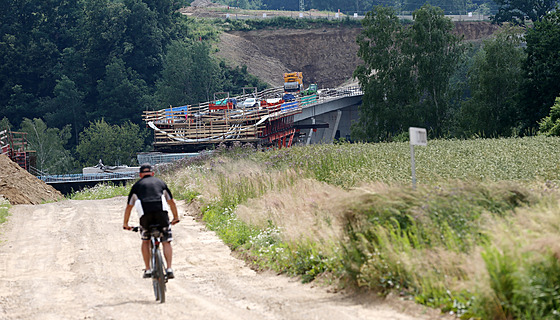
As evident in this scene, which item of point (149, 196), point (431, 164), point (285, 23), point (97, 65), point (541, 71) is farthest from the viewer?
point (285, 23)

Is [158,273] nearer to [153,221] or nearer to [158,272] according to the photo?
[158,272]

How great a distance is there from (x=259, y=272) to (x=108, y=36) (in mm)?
100022

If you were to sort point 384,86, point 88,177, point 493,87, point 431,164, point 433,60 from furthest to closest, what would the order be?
1. point 384,86
2. point 433,60
3. point 493,87
4. point 88,177
5. point 431,164

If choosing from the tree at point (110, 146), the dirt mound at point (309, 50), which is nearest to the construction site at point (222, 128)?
the tree at point (110, 146)

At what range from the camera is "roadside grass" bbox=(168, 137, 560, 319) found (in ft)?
25.0

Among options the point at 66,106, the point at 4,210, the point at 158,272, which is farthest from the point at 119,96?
the point at 158,272

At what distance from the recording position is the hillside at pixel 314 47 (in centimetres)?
13088

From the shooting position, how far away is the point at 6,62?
10619 cm

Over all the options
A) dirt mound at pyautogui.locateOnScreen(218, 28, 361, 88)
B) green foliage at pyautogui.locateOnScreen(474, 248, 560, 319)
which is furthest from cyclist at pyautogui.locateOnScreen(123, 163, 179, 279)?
dirt mound at pyautogui.locateOnScreen(218, 28, 361, 88)

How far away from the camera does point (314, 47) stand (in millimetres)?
133000

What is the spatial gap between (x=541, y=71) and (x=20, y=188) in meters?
34.1

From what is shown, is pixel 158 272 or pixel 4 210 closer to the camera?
pixel 158 272

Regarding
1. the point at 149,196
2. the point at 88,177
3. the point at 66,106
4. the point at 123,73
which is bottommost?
the point at 88,177

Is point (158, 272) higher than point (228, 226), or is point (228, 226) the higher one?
point (158, 272)
